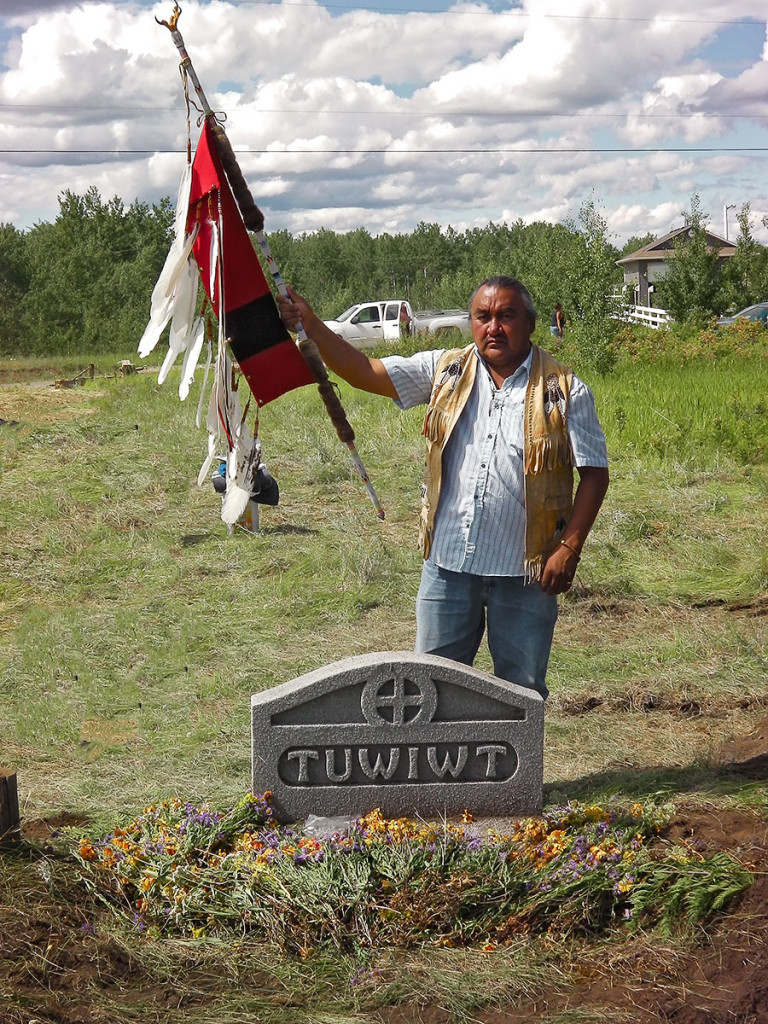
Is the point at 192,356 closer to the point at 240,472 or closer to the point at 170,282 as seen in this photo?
the point at 170,282

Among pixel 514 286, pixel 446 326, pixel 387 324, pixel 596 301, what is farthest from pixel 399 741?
pixel 387 324

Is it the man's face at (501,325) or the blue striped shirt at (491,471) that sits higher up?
the man's face at (501,325)

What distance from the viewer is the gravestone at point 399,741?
4215 millimetres

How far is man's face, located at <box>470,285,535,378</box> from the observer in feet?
12.9

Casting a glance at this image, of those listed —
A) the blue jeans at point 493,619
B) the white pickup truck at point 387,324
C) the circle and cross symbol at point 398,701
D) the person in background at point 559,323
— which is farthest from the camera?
the white pickup truck at point 387,324

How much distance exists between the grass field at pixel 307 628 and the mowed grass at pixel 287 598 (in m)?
0.02

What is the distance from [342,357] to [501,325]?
0.61 meters

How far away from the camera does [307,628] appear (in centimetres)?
730

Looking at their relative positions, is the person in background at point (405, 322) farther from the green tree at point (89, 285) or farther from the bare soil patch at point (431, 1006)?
the bare soil patch at point (431, 1006)

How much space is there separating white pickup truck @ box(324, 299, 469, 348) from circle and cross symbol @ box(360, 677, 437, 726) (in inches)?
1002

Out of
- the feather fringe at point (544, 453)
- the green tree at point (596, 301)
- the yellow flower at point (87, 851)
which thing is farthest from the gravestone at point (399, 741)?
the green tree at point (596, 301)

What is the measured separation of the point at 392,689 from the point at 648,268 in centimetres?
7217

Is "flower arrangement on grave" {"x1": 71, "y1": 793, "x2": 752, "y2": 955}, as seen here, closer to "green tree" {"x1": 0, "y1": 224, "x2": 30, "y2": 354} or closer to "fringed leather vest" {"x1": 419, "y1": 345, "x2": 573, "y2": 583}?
"fringed leather vest" {"x1": 419, "y1": 345, "x2": 573, "y2": 583}

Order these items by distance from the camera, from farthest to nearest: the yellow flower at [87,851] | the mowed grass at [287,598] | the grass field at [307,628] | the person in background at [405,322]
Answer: the person in background at [405,322], the mowed grass at [287,598], the yellow flower at [87,851], the grass field at [307,628]
